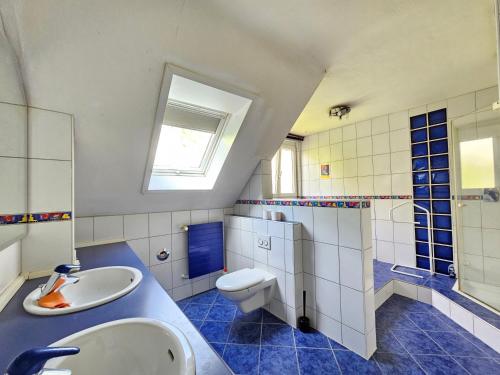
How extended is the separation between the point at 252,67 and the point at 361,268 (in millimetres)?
1487

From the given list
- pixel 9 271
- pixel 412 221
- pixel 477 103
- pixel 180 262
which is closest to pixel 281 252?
pixel 180 262

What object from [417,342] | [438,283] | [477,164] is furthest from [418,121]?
[417,342]

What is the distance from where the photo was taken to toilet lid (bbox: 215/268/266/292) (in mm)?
1560

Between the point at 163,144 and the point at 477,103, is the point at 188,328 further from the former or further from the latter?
the point at 477,103

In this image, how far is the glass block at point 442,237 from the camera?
217cm

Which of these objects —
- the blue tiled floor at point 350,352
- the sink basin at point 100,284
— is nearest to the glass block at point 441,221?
the blue tiled floor at point 350,352

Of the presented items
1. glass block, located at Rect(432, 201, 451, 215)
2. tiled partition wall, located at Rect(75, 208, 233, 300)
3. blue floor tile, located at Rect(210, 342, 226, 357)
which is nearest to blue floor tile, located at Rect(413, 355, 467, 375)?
blue floor tile, located at Rect(210, 342, 226, 357)

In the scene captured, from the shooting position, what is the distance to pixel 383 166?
2574 millimetres

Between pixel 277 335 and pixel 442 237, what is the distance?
2.07 metres

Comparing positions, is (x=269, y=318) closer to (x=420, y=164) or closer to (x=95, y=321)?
(x=95, y=321)

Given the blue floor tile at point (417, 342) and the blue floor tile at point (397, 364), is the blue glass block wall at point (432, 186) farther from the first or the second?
the blue floor tile at point (397, 364)

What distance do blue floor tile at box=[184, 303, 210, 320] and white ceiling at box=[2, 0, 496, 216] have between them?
1.12 metres

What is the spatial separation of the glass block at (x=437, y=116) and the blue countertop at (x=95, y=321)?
2.95 metres

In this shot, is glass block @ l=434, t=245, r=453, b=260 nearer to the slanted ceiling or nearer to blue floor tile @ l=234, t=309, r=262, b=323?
blue floor tile @ l=234, t=309, r=262, b=323
